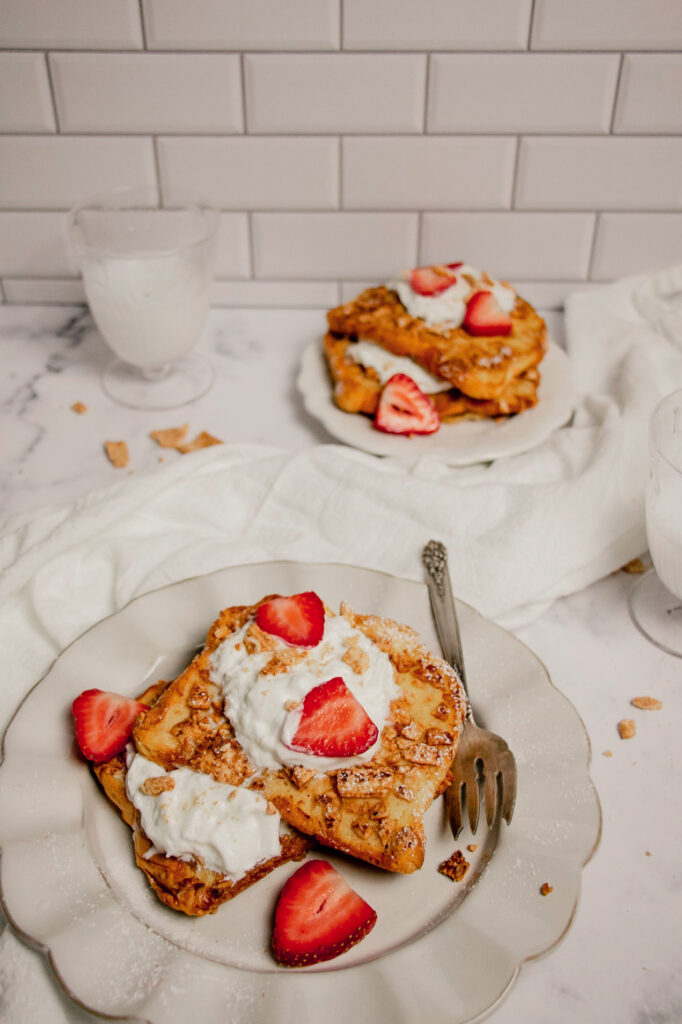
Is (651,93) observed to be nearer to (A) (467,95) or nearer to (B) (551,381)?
(A) (467,95)

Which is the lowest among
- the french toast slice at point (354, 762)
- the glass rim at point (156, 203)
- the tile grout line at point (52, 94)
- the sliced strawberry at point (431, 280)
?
the french toast slice at point (354, 762)

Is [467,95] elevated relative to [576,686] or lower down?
elevated

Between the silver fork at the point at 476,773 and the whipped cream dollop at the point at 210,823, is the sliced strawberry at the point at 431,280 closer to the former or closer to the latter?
the silver fork at the point at 476,773

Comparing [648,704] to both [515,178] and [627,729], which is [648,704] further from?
[515,178]

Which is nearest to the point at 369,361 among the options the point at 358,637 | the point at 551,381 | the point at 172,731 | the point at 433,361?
the point at 433,361

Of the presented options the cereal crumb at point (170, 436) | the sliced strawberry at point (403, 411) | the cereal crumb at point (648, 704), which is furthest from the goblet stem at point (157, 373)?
the cereal crumb at point (648, 704)

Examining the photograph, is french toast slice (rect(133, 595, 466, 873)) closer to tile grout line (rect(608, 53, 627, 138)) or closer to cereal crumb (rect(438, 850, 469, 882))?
cereal crumb (rect(438, 850, 469, 882))
